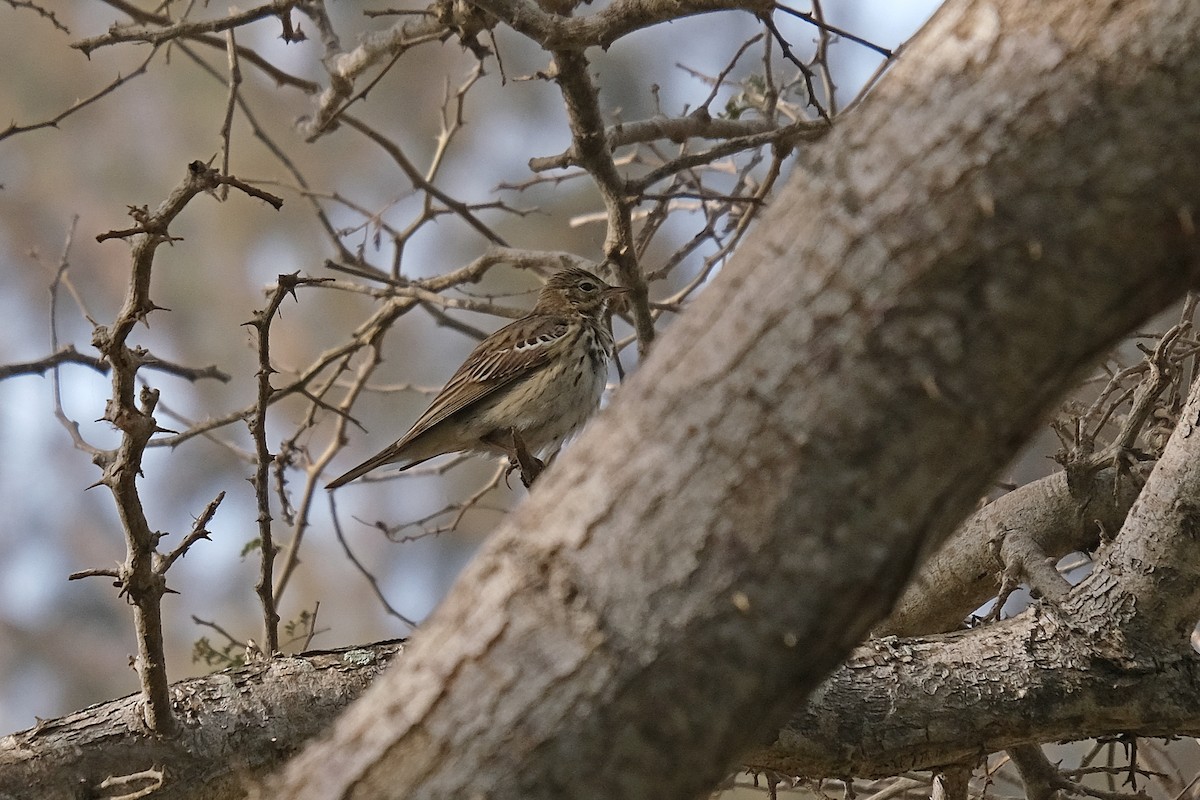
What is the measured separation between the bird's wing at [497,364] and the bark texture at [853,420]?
3714 mm

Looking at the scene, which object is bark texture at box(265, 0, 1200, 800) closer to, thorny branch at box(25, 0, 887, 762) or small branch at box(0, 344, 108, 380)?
thorny branch at box(25, 0, 887, 762)

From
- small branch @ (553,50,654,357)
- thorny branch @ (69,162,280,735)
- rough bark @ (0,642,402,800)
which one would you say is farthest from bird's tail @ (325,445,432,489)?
thorny branch @ (69,162,280,735)

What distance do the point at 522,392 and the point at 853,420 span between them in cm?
398

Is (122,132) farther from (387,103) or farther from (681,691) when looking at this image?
(681,691)

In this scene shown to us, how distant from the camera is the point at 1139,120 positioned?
1.52 metres

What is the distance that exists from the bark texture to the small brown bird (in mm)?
3616

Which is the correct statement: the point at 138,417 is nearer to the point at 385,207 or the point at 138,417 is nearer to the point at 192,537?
the point at 192,537

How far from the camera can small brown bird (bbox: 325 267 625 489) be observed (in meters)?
5.35

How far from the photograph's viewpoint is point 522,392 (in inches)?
214

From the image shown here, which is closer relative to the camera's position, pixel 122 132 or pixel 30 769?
pixel 30 769

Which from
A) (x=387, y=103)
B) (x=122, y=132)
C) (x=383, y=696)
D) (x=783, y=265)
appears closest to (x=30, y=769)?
(x=383, y=696)

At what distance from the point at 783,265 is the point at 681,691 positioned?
1.89 feet

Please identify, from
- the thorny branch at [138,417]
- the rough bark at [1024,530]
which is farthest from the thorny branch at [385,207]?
the rough bark at [1024,530]

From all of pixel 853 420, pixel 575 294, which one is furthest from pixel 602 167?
pixel 853 420
